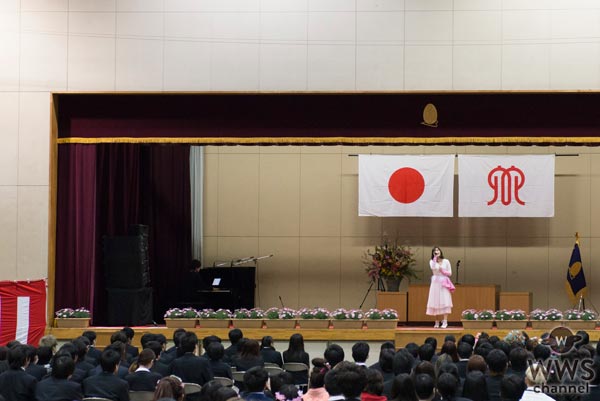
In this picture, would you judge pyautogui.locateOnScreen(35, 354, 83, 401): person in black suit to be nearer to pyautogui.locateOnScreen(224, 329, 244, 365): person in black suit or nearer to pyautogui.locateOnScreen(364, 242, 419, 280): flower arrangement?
pyautogui.locateOnScreen(224, 329, 244, 365): person in black suit

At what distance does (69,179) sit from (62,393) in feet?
29.8

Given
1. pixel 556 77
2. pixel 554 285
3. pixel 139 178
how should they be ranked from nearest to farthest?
pixel 556 77 → pixel 139 178 → pixel 554 285

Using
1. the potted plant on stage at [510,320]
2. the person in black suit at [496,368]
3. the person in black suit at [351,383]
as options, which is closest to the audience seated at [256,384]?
the person in black suit at [351,383]

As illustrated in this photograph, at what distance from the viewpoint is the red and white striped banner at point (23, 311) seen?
1499 cm

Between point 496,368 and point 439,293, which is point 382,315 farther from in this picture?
point 496,368

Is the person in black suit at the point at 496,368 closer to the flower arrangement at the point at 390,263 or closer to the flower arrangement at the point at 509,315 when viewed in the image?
the flower arrangement at the point at 509,315

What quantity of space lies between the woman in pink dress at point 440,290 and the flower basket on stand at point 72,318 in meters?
5.86

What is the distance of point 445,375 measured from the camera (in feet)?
20.6

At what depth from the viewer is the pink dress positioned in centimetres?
1653

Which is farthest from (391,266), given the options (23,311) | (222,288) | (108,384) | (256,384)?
(256,384)

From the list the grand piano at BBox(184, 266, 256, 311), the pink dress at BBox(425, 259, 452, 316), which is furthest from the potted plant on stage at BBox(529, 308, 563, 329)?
the grand piano at BBox(184, 266, 256, 311)

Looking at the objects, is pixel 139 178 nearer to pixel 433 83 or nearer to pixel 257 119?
pixel 257 119

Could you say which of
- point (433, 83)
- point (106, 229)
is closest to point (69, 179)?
point (106, 229)

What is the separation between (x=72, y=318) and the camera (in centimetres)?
1556
